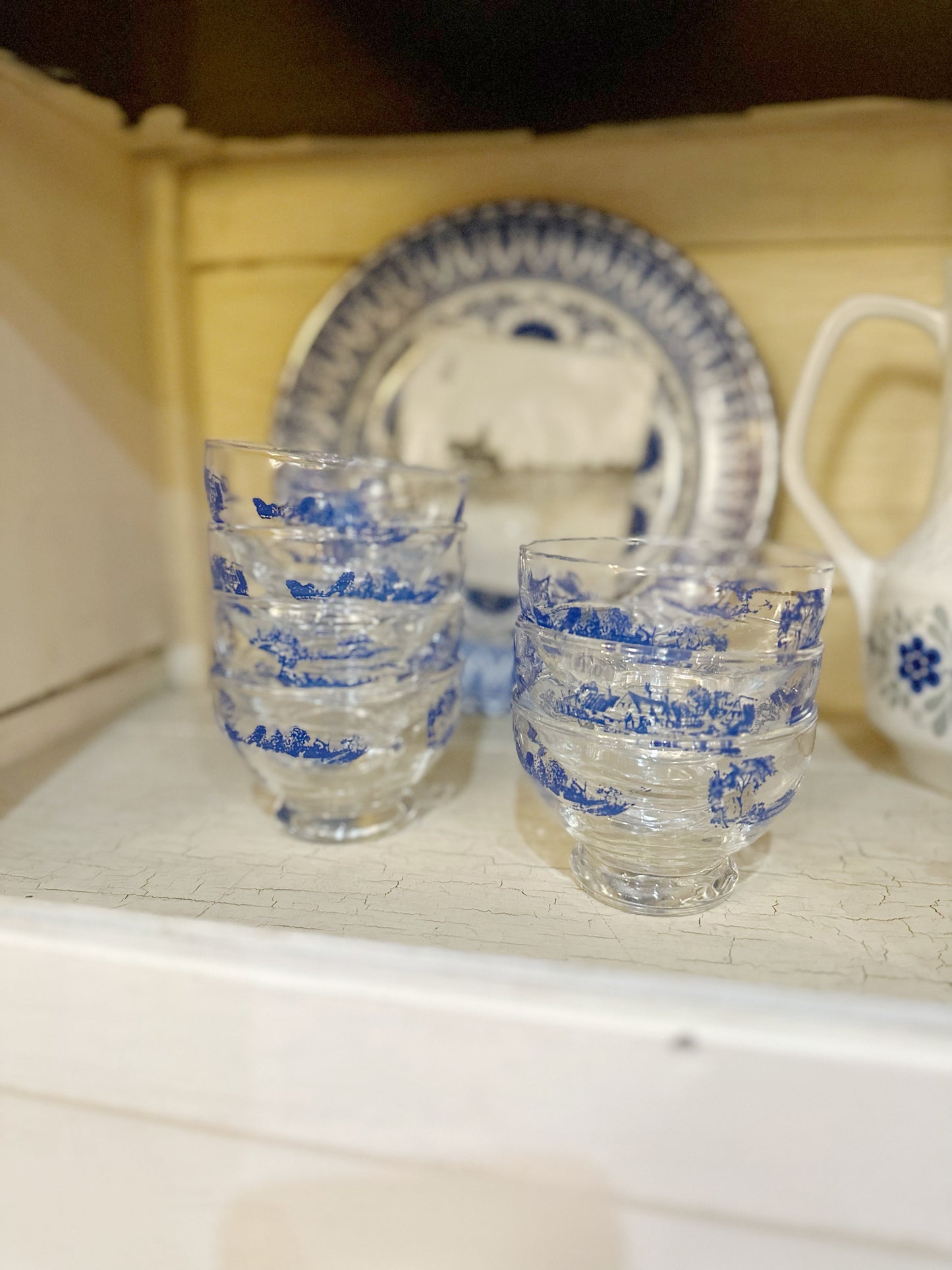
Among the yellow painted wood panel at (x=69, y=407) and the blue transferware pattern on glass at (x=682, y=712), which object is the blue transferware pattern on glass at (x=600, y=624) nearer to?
the blue transferware pattern on glass at (x=682, y=712)

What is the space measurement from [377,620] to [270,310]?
1.01ft

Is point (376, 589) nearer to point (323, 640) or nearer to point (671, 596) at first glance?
point (323, 640)

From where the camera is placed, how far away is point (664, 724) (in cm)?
30

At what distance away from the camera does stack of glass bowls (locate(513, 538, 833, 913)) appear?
31 centimetres

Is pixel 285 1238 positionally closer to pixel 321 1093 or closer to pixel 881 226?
pixel 321 1093

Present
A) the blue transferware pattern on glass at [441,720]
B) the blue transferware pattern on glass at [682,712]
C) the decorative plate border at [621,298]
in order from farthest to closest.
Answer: the decorative plate border at [621,298] < the blue transferware pattern on glass at [441,720] < the blue transferware pattern on glass at [682,712]

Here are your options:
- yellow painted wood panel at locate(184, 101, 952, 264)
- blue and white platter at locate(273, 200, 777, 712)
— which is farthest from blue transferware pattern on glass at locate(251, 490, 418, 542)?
yellow painted wood panel at locate(184, 101, 952, 264)

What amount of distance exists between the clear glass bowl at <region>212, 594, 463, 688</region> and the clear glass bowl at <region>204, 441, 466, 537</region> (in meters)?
0.04

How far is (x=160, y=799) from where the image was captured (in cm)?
44

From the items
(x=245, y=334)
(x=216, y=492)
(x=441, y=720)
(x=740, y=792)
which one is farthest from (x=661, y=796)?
(x=245, y=334)

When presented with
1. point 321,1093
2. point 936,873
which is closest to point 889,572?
point 936,873

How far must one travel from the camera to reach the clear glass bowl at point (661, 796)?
1.02ft

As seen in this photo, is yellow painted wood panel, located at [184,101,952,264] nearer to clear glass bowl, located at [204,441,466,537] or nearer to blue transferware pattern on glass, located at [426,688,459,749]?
clear glass bowl, located at [204,441,466,537]

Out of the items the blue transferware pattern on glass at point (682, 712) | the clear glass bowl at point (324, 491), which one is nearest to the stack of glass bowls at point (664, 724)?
the blue transferware pattern on glass at point (682, 712)
